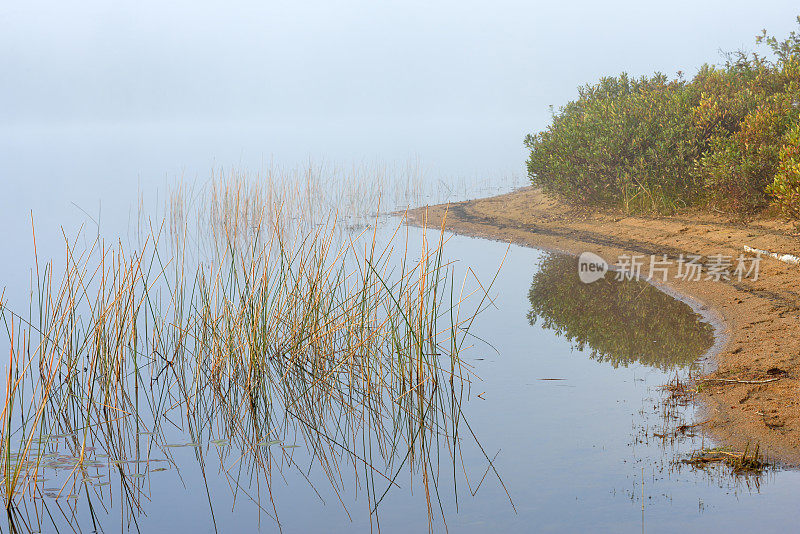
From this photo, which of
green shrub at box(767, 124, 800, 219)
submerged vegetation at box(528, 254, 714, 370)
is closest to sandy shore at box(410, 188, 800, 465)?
submerged vegetation at box(528, 254, 714, 370)

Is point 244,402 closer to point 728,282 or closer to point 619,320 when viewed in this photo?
point 619,320

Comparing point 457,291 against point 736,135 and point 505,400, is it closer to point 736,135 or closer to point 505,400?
point 505,400

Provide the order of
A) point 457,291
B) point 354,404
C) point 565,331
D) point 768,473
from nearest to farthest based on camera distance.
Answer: point 768,473
point 354,404
point 565,331
point 457,291

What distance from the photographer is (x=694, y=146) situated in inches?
433

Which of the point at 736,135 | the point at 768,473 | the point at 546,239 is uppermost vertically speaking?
the point at 736,135

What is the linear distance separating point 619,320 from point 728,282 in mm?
1556

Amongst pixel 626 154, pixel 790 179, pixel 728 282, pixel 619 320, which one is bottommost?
pixel 619 320

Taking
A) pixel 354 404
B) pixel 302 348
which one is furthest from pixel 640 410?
pixel 302 348

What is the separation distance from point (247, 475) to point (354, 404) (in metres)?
1.16

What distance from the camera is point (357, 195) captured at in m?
16.3

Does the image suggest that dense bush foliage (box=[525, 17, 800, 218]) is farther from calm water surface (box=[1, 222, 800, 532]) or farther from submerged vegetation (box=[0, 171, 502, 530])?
submerged vegetation (box=[0, 171, 502, 530])

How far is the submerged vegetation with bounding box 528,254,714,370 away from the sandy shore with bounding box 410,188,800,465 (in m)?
0.27

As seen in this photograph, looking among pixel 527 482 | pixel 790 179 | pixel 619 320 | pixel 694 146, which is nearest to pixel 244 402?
pixel 527 482

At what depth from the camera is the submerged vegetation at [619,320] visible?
21.2 ft
